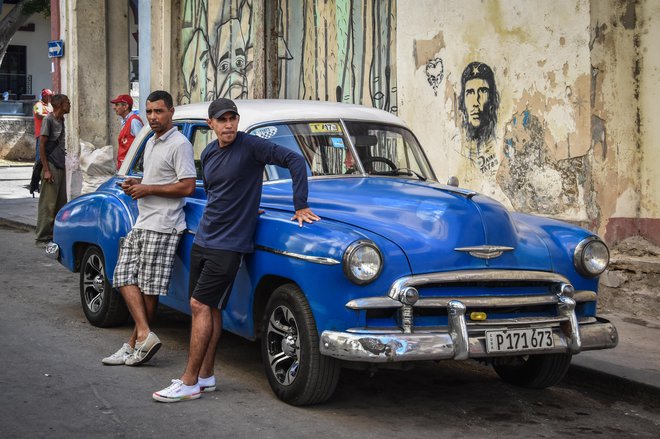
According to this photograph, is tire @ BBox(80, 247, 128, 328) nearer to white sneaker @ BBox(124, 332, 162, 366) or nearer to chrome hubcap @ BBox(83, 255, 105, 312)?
chrome hubcap @ BBox(83, 255, 105, 312)

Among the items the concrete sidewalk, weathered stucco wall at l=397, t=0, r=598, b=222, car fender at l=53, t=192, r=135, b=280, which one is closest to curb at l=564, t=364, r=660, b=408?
the concrete sidewalk

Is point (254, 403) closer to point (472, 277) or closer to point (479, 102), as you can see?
point (472, 277)

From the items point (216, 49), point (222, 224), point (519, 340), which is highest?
point (216, 49)

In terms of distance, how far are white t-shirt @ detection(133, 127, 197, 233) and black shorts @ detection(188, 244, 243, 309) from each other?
0.78 metres

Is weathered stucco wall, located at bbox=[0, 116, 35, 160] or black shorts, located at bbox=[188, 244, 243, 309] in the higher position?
weathered stucco wall, located at bbox=[0, 116, 35, 160]

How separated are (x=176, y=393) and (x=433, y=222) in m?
1.69

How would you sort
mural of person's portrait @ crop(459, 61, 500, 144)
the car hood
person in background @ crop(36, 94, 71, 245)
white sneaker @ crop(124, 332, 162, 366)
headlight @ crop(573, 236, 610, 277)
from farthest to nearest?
1. person in background @ crop(36, 94, 71, 245)
2. mural of person's portrait @ crop(459, 61, 500, 144)
3. white sneaker @ crop(124, 332, 162, 366)
4. headlight @ crop(573, 236, 610, 277)
5. the car hood

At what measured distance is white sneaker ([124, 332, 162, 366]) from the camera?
661 centimetres

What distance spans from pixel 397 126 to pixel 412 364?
229cm

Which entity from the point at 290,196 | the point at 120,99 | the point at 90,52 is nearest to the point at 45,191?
the point at 120,99

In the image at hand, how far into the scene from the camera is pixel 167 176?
6742 millimetres

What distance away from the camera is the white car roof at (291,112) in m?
6.80

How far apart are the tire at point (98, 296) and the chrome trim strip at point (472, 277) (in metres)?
3.07

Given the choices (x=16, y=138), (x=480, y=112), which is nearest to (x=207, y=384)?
(x=480, y=112)
